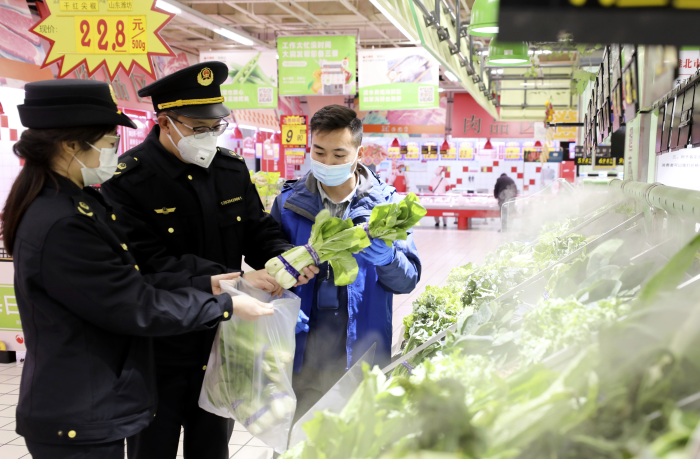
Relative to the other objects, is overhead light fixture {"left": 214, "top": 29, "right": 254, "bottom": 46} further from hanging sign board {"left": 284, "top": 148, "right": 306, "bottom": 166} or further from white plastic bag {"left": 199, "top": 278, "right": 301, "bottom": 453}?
white plastic bag {"left": 199, "top": 278, "right": 301, "bottom": 453}

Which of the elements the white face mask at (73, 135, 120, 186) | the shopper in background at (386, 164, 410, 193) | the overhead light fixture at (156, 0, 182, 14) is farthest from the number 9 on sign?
the shopper in background at (386, 164, 410, 193)

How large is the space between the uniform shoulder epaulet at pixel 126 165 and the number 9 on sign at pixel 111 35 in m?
2.33

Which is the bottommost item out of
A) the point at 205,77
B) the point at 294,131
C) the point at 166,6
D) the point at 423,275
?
the point at 423,275

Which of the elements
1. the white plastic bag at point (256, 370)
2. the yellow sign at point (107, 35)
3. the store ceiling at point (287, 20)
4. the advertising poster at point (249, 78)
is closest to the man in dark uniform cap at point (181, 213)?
the white plastic bag at point (256, 370)

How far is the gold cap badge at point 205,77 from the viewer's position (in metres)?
2.16

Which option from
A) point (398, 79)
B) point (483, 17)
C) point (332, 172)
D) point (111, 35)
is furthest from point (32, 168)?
point (398, 79)

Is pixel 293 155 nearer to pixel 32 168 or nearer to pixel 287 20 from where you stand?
pixel 287 20

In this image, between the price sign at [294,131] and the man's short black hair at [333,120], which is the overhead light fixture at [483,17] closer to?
the man's short black hair at [333,120]

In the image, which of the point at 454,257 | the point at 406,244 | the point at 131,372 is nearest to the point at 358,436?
the point at 131,372

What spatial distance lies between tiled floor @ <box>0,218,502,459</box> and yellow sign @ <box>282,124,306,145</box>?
12.7 ft

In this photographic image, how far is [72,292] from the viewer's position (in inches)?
61.2

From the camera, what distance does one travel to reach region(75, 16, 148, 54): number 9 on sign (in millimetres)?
4141

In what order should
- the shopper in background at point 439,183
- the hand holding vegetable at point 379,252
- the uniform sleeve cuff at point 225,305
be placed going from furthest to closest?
1. the shopper in background at point 439,183
2. the hand holding vegetable at point 379,252
3. the uniform sleeve cuff at point 225,305

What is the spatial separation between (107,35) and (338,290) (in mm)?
3164
